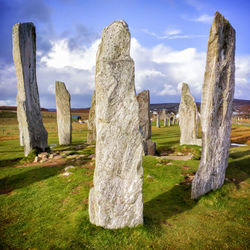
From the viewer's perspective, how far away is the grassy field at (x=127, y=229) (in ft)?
15.9

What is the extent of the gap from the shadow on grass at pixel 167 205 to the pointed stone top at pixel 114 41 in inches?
180

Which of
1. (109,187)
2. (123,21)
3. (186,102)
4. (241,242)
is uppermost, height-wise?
(123,21)

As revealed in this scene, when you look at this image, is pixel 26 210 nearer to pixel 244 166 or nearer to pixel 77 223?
pixel 77 223

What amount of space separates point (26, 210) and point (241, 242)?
6.34 metres

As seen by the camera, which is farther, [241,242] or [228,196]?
[228,196]

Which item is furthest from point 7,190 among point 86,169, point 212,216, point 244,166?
point 244,166

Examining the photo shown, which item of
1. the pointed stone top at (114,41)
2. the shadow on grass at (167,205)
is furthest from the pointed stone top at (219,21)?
the shadow on grass at (167,205)

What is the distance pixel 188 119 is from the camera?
1750cm

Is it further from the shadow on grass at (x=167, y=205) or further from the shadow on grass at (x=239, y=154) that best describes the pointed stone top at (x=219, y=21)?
the shadow on grass at (x=239, y=154)

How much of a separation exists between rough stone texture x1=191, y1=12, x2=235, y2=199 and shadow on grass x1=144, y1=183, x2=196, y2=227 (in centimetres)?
47

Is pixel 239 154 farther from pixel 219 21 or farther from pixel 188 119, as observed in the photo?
pixel 219 21

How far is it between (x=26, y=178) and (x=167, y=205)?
6576 mm

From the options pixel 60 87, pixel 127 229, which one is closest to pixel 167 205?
pixel 127 229

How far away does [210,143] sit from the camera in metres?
7.22
